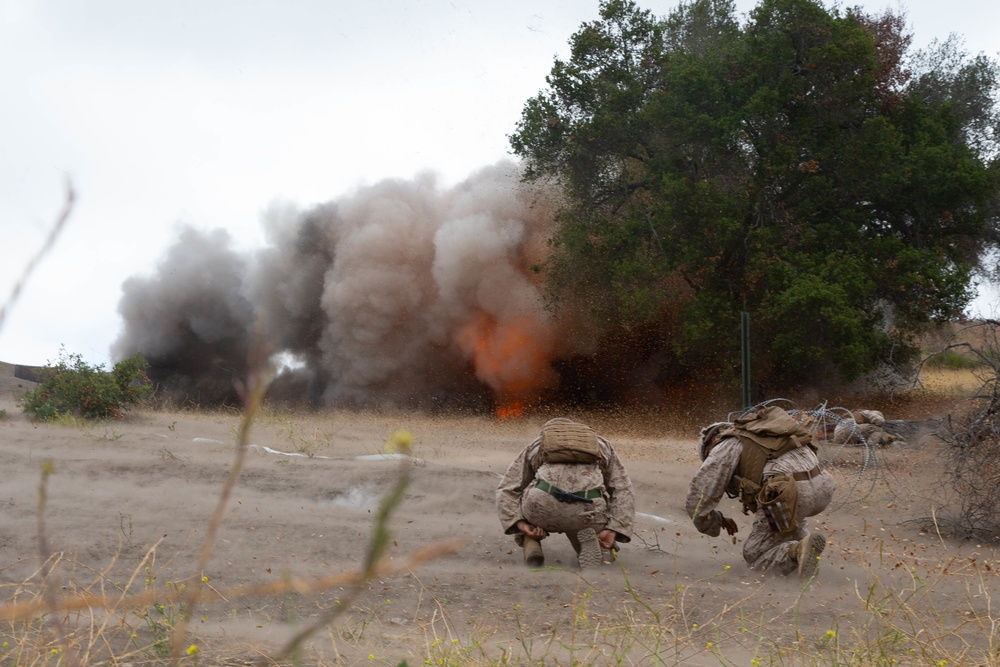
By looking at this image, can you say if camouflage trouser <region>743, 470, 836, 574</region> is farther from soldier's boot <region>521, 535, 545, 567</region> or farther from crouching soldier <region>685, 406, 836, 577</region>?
soldier's boot <region>521, 535, 545, 567</region>

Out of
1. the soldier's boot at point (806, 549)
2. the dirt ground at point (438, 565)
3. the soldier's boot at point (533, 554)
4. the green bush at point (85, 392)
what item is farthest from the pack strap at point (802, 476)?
the green bush at point (85, 392)

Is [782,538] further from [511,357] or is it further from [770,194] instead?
[511,357]

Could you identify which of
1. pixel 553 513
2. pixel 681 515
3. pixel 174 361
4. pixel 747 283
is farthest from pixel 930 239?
pixel 174 361

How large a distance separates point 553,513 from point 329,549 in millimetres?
1798

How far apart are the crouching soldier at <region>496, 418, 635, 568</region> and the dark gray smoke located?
41.1 feet

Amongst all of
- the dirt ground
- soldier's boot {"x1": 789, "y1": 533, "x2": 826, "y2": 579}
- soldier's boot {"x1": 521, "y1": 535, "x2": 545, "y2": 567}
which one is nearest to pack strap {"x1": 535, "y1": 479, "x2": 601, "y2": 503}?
soldier's boot {"x1": 521, "y1": 535, "x2": 545, "y2": 567}

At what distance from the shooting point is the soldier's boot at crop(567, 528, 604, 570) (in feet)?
22.3

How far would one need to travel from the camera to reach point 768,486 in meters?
6.64

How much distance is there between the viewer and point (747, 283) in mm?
17156

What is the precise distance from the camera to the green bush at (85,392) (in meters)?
14.7

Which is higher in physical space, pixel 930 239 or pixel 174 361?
pixel 930 239

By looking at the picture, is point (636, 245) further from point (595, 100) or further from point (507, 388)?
point (507, 388)

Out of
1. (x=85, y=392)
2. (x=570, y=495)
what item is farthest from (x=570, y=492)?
(x=85, y=392)

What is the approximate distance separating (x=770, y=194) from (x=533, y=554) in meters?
12.0
